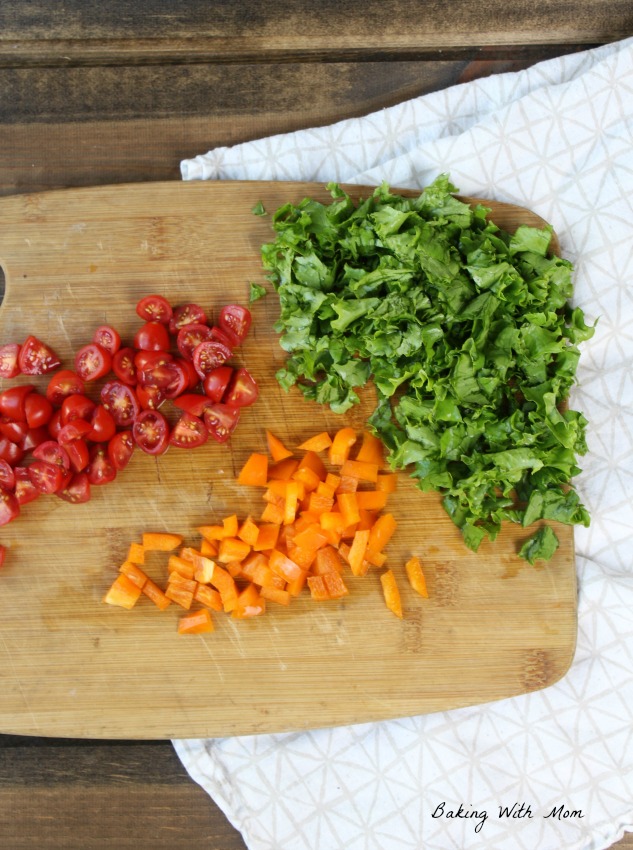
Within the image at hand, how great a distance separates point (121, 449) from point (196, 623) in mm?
865

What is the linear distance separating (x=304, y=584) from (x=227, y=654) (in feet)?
1.58

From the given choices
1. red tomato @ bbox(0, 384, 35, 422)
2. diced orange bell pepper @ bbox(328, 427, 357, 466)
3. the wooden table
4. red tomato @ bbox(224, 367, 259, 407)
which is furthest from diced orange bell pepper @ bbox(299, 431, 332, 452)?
the wooden table

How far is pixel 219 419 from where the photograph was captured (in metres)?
3.19

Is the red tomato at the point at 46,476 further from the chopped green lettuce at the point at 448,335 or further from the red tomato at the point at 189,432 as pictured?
the chopped green lettuce at the point at 448,335

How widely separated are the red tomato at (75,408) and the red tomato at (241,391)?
64 centimetres

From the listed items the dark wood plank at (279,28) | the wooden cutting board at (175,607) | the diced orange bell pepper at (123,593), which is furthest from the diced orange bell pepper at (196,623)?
the dark wood plank at (279,28)

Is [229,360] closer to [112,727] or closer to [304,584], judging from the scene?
[304,584]

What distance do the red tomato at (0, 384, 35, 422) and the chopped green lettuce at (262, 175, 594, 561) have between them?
4.04 ft

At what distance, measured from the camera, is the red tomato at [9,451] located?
323cm

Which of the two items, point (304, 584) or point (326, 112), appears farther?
point (326, 112)

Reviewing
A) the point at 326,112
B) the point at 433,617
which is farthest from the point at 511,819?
the point at 326,112

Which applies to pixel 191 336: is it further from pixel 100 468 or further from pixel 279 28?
pixel 279 28

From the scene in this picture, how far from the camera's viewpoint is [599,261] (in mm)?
3312

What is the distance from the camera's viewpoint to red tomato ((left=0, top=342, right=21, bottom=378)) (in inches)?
128
